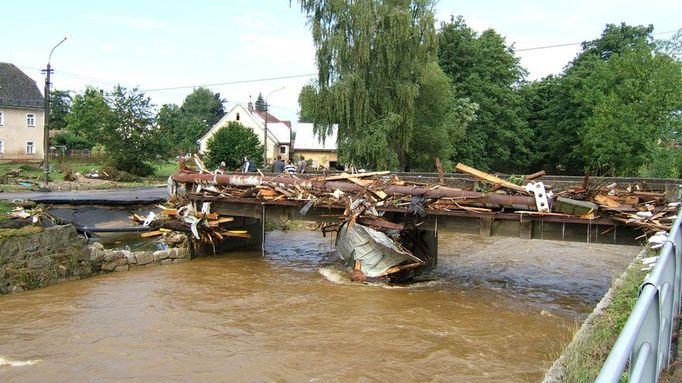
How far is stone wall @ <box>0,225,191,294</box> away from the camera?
1245 cm

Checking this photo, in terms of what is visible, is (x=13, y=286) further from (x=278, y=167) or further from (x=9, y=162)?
(x=9, y=162)

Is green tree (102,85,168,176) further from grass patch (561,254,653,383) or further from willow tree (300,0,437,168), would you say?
grass patch (561,254,653,383)

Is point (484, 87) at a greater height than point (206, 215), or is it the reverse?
point (484, 87)

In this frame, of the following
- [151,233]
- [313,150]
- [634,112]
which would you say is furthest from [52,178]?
[634,112]

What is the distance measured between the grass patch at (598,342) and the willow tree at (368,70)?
2160cm

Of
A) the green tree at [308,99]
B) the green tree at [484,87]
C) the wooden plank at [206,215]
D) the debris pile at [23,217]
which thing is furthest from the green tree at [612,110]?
the debris pile at [23,217]

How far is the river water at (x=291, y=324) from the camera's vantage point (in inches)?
316

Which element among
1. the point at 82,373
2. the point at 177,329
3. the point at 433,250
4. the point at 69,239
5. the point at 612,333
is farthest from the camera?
the point at 433,250

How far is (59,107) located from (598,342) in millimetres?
96223

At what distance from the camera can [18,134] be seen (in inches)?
1837

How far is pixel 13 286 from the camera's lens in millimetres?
12398

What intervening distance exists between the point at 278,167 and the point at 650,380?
70.5ft

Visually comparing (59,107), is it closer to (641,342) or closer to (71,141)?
(71,141)

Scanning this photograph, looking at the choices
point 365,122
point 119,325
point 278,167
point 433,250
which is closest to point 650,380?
point 119,325
